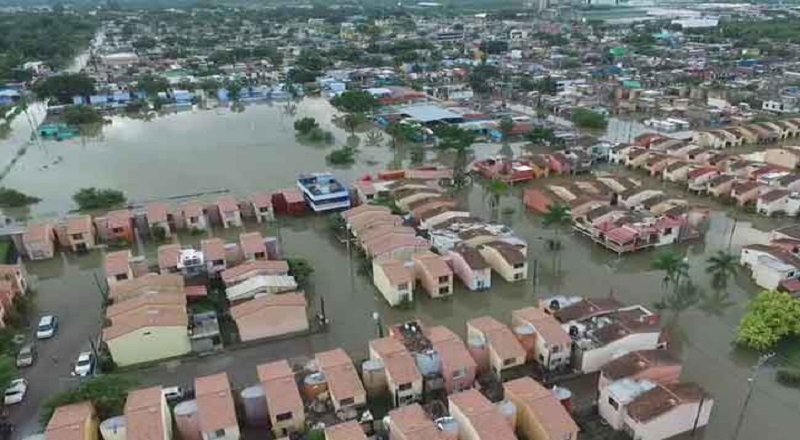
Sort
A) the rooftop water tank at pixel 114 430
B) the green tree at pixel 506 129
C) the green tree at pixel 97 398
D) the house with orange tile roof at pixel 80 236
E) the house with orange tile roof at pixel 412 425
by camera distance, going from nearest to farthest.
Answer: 1. the house with orange tile roof at pixel 412 425
2. the rooftop water tank at pixel 114 430
3. the green tree at pixel 97 398
4. the house with orange tile roof at pixel 80 236
5. the green tree at pixel 506 129

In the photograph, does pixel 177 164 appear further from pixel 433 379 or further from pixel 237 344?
pixel 433 379

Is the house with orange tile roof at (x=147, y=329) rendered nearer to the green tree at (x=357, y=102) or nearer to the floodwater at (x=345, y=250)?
the floodwater at (x=345, y=250)

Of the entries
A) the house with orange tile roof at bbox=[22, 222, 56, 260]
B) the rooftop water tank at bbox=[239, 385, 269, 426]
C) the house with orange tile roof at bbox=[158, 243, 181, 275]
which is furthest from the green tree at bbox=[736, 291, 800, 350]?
the house with orange tile roof at bbox=[22, 222, 56, 260]

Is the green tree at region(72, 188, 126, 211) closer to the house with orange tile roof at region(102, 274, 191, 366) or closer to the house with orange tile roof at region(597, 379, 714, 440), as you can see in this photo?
the house with orange tile roof at region(102, 274, 191, 366)

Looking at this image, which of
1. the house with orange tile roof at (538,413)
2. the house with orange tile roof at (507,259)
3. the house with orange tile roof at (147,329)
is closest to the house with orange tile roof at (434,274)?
the house with orange tile roof at (507,259)

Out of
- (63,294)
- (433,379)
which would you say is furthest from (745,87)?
(63,294)

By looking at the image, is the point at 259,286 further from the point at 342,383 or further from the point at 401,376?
the point at 401,376
